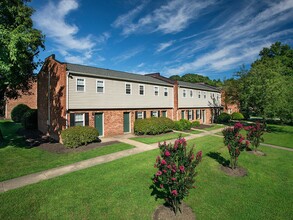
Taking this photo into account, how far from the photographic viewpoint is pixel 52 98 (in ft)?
52.0

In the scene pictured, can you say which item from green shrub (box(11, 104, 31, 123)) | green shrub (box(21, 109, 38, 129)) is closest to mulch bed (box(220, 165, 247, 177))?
green shrub (box(21, 109, 38, 129))

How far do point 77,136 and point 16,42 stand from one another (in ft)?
22.7

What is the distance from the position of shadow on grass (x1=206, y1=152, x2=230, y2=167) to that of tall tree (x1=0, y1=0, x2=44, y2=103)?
12.8m

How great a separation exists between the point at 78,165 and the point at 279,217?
342 inches

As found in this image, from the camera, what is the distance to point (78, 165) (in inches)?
353

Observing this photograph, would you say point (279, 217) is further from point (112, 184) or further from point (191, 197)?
point (112, 184)

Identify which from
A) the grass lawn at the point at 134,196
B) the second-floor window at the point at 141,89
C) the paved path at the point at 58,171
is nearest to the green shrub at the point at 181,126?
the second-floor window at the point at 141,89

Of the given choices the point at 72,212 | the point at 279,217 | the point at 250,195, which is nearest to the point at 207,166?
the point at 250,195

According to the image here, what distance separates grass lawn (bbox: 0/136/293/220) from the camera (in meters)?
5.07

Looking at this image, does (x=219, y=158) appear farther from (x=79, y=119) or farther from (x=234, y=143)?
(x=79, y=119)

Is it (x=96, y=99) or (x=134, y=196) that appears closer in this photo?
(x=134, y=196)

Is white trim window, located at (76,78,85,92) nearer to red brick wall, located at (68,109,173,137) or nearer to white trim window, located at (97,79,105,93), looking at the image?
white trim window, located at (97,79,105,93)

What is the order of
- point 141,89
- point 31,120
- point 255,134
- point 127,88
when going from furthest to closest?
point 31,120, point 141,89, point 127,88, point 255,134

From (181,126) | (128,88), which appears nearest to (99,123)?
(128,88)
